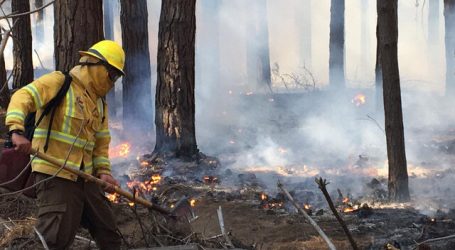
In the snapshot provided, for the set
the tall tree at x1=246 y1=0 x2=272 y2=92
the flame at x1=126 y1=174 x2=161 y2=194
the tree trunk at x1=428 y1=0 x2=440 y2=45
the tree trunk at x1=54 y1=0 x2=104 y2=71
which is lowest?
the flame at x1=126 y1=174 x2=161 y2=194

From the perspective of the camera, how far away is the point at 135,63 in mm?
14258

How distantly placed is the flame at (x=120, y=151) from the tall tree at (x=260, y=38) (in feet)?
39.2

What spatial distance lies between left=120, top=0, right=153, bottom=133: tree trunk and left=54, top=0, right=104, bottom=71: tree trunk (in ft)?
21.7

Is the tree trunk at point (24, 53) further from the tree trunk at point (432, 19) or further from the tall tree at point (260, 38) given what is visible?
the tree trunk at point (432, 19)

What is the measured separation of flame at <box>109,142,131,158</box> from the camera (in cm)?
1208

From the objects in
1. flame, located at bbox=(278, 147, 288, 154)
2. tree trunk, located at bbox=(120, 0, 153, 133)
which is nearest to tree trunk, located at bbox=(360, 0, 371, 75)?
tree trunk, located at bbox=(120, 0, 153, 133)

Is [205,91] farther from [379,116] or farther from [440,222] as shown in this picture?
[440,222]

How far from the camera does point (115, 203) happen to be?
25.9 feet

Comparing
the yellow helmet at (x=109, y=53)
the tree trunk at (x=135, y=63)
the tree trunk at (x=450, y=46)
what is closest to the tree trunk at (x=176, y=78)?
the tree trunk at (x=135, y=63)

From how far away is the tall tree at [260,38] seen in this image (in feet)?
81.6

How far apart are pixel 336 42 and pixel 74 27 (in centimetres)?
1526

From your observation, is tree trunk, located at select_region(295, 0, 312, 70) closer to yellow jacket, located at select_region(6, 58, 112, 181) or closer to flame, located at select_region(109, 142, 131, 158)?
flame, located at select_region(109, 142, 131, 158)

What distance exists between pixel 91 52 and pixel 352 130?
10658mm

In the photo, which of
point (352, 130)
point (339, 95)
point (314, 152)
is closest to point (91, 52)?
point (314, 152)
